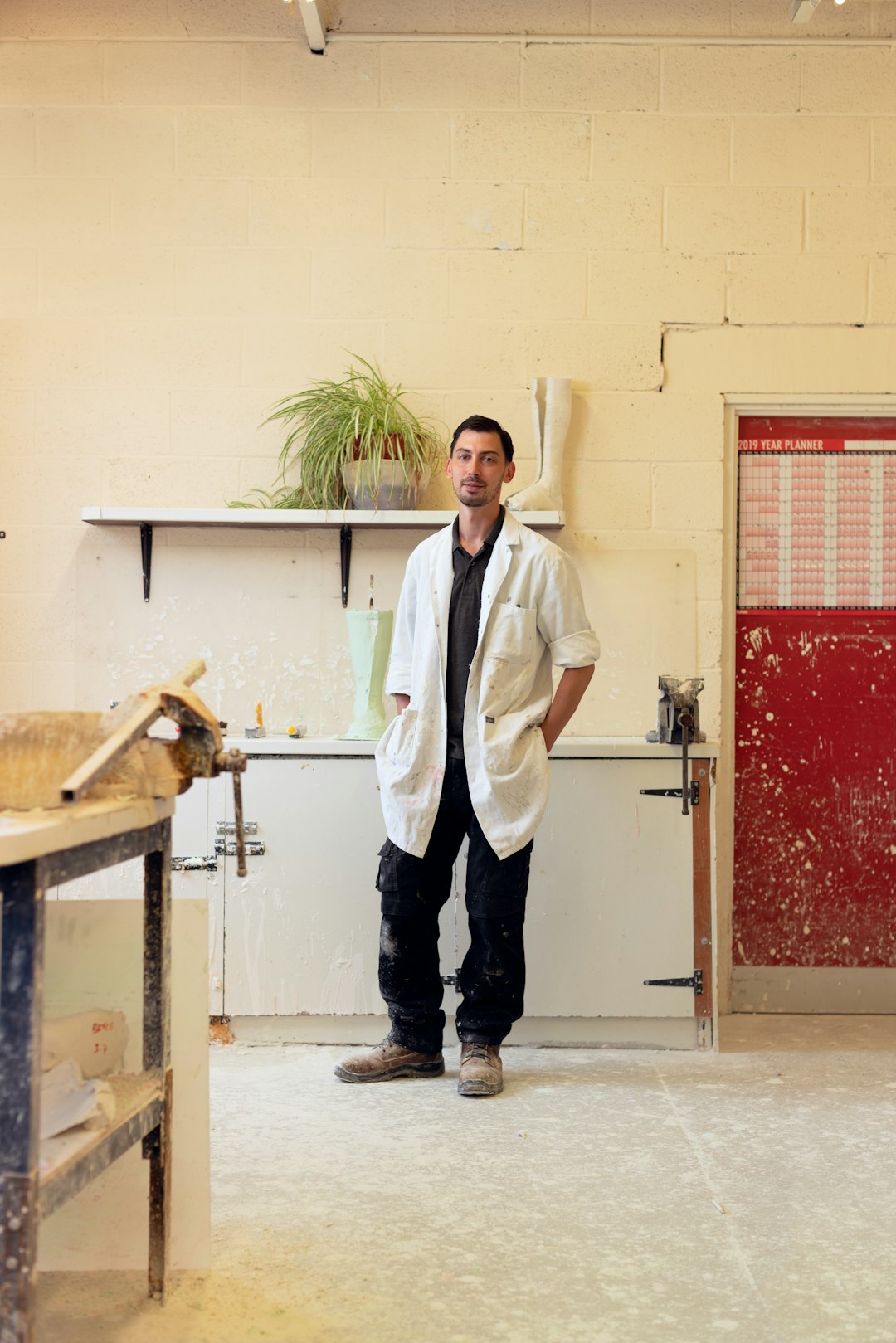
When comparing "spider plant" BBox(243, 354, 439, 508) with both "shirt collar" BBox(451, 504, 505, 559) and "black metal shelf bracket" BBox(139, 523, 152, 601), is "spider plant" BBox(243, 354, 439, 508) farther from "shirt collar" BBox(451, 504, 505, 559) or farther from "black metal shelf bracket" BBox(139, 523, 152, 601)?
"shirt collar" BBox(451, 504, 505, 559)

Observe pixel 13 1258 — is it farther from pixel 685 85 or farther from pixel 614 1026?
pixel 685 85

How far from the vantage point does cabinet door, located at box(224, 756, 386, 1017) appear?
3268mm

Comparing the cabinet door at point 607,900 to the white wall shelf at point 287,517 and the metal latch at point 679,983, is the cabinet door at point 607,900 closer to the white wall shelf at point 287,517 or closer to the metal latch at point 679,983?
the metal latch at point 679,983

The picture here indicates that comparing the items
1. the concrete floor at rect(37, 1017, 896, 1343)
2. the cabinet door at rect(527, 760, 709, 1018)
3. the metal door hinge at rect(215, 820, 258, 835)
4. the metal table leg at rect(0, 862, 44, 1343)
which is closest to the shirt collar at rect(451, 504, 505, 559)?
the cabinet door at rect(527, 760, 709, 1018)

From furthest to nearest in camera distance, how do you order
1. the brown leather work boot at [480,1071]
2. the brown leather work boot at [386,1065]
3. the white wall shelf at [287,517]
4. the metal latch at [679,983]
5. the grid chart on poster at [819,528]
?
the grid chart on poster at [819,528], the white wall shelf at [287,517], the metal latch at [679,983], the brown leather work boot at [386,1065], the brown leather work boot at [480,1071]

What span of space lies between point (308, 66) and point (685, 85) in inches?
44.5

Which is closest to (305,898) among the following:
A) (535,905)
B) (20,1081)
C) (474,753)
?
(535,905)

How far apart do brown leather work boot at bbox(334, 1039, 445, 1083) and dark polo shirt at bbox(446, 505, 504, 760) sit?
28.9 inches

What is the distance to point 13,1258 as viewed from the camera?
4.69 feet

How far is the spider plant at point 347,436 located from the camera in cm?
354

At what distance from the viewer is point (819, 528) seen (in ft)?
12.5

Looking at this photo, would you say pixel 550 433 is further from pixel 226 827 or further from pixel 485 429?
pixel 226 827

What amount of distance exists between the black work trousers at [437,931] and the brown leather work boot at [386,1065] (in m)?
0.02

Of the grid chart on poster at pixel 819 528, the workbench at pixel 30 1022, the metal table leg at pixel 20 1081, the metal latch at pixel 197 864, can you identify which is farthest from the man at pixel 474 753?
the metal table leg at pixel 20 1081
